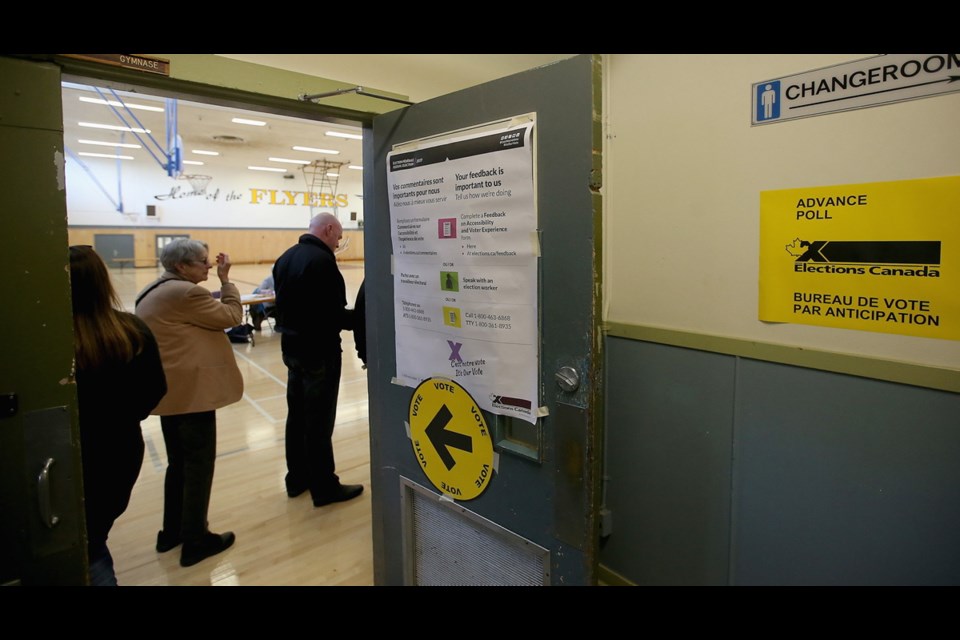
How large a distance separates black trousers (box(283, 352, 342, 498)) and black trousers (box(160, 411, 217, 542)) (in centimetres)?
56

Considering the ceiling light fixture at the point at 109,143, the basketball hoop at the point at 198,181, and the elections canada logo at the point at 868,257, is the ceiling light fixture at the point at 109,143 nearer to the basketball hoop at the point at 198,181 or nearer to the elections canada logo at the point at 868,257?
the basketball hoop at the point at 198,181

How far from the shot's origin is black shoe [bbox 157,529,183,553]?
2.70m

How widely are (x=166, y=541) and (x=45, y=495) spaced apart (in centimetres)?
167

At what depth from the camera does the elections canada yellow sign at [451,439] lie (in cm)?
163

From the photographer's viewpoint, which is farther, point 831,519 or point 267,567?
point 267,567

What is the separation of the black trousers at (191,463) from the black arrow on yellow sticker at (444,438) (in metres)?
1.36

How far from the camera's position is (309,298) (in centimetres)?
291

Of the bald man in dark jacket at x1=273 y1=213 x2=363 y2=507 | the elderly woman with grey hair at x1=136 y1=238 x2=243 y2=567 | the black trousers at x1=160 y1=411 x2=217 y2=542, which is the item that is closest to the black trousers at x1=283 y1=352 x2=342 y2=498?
the bald man in dark jacket at x1=273 y1=213 x2=363 y2=507

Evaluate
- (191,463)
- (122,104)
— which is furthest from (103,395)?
(122,104)

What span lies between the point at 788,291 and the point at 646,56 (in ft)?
3.34

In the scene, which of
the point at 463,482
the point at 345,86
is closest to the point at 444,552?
the point at 463,482

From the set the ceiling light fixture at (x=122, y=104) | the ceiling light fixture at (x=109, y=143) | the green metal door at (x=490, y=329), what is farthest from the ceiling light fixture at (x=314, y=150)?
the green metal door at (x=490, y=329)

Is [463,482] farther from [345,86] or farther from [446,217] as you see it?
[345,86]

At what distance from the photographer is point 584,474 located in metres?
1.38
